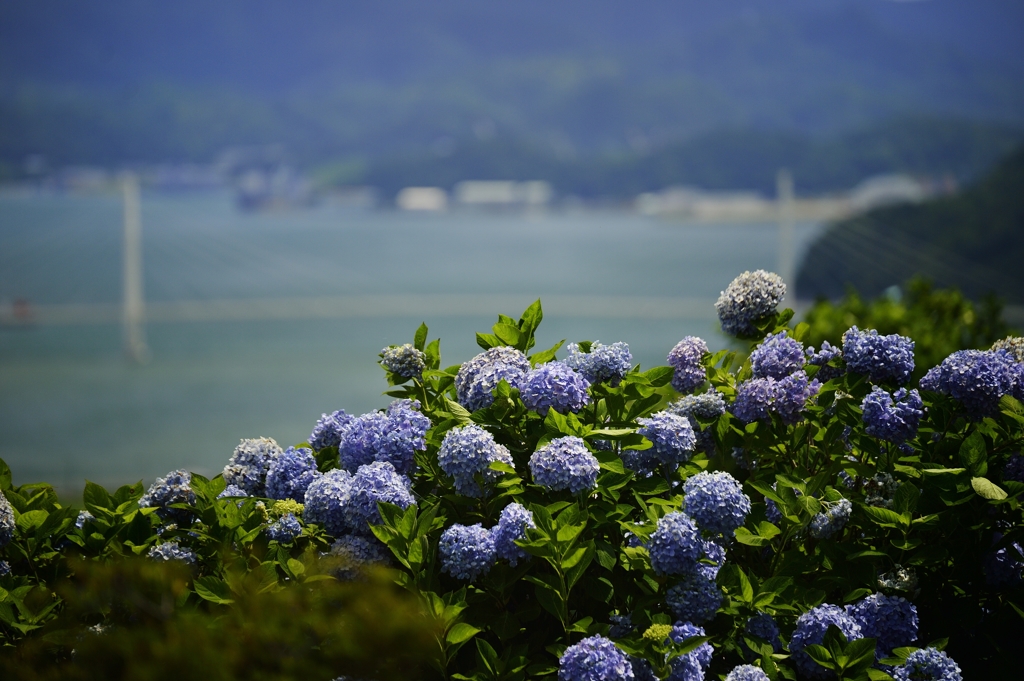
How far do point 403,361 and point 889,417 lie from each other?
635mm

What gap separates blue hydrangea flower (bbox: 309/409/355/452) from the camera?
1230mm

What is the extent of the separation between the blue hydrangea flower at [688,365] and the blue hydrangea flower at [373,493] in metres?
0.45

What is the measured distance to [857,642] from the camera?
0.94 metres

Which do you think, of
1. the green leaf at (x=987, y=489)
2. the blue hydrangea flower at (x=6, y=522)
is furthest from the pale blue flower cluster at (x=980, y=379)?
the blue hydrangea flower at (x=6, y=522)

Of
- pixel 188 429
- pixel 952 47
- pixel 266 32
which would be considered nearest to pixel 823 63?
pixel 952 47

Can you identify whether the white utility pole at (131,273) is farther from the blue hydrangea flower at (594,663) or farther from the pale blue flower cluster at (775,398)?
the blue hydrangea flower at (594,663)

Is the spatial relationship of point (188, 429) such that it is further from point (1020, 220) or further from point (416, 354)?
point (1020, 220)

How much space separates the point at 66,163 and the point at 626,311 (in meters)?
46.8

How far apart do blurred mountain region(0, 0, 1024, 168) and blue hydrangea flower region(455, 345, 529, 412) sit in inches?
2395

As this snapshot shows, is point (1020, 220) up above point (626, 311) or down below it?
above

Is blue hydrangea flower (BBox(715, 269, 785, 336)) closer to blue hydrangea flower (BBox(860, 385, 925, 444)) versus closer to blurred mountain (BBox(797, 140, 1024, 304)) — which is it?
blue hydrangea flower (BBox(860, 385, 925, 444))

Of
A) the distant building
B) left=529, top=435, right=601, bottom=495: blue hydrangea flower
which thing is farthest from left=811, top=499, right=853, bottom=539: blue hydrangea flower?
the distant building

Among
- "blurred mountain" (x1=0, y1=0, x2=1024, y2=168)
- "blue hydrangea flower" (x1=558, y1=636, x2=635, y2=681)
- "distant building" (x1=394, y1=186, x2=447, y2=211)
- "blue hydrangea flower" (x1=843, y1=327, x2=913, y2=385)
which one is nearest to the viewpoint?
"blue hydrangea flower" (x1=558, y1=636, x2=635, y2=681)

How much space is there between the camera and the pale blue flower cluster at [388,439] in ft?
3.43
